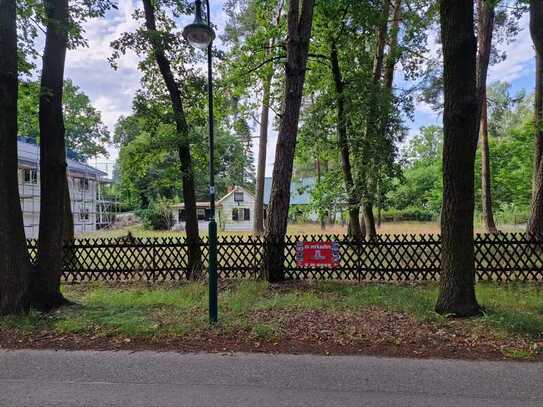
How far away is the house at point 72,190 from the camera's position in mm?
23859

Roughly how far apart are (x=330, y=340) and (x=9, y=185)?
5.47m

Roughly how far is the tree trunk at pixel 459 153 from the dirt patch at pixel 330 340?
0.55 meters

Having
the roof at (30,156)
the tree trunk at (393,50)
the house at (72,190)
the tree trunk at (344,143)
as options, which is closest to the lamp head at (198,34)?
the tree trunk at (344,143)

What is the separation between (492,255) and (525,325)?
3.49 metres

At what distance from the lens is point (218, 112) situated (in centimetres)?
1242

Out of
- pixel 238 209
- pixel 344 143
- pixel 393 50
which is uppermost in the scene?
pixel 393 50

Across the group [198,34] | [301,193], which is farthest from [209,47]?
[301,193]

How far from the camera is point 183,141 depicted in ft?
28.7

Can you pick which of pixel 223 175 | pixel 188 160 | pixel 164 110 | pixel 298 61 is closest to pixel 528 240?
pixel 298 61

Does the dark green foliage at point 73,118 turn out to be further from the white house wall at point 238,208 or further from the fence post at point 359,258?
the white house wall at point 238,208

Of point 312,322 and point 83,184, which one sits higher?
point 83,184

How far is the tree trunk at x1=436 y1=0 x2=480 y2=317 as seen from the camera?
5.16 metres

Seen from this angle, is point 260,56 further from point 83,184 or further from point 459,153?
point 83,184

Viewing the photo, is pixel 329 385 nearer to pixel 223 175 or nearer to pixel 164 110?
pixel 164 110
